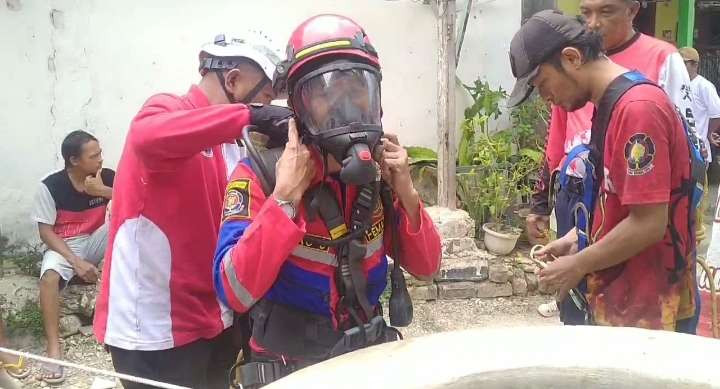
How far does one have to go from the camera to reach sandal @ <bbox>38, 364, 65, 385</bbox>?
4.43 meters

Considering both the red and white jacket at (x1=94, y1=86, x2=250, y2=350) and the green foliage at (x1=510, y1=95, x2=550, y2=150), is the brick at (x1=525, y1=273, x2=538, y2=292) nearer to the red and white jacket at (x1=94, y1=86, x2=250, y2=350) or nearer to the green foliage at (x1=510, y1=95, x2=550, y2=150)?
the green foliage at (x1=510, y1=95, x2=550, y2=150)

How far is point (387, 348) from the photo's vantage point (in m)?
1.65

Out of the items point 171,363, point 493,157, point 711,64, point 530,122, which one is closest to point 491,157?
point 493,157

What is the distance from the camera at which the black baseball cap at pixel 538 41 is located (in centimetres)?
240

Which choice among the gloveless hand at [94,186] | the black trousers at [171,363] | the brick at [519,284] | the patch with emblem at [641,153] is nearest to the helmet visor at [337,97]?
the patch with emblem at [641,153]

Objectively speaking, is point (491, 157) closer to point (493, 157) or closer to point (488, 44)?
point (493, 157)

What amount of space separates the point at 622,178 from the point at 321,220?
3.35ft

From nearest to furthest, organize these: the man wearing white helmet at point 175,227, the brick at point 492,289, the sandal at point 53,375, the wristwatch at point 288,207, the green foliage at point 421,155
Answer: the wristwatch at point 288,207 < the man wearing white helmet at point 175,227 < the sandal at point 53,375 < the brick at point 492,289 < the green foliage at point 421,155

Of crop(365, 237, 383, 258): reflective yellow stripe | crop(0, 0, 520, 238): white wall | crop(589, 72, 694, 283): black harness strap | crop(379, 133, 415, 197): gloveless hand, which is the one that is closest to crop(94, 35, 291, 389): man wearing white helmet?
crop(379, 133, 415, 197): gloveless hand

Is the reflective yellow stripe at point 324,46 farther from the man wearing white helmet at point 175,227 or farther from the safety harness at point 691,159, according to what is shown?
the safety harness at point 691,159

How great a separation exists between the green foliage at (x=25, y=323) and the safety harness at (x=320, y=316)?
11.1 feet

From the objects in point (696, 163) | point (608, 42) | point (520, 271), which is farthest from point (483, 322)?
point (696, 163)

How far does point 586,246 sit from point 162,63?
13.2 ft

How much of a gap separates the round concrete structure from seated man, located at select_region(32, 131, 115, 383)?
3.74 meters
